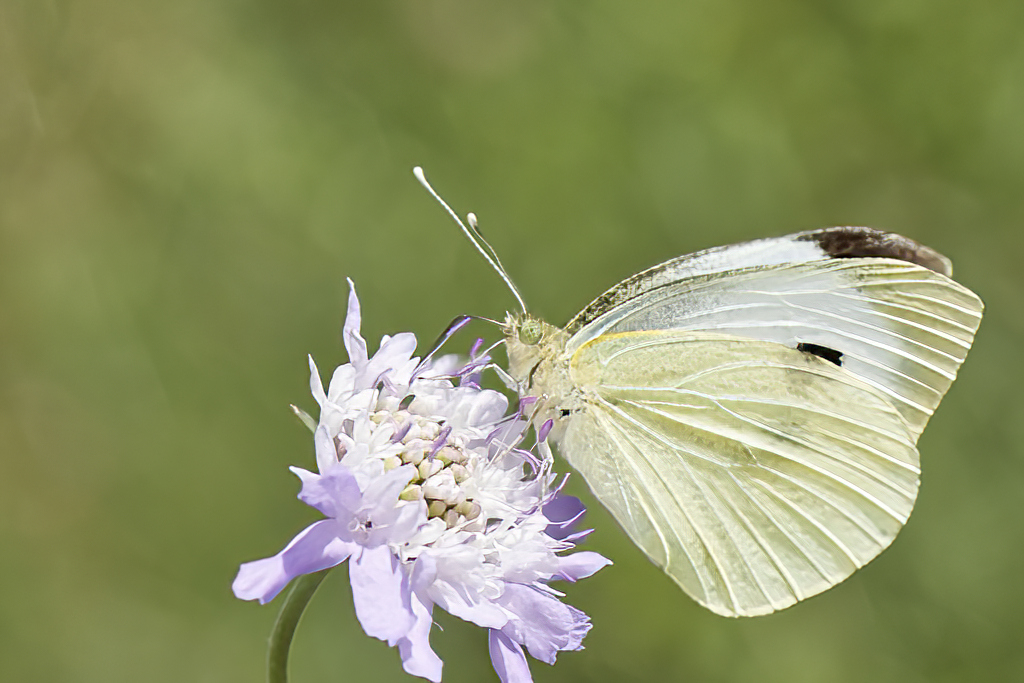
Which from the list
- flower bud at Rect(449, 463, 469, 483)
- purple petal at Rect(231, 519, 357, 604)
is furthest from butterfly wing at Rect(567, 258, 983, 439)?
purple petal at Rect(231, 519, 357, 604)

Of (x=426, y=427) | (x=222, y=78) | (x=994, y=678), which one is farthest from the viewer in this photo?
(x=222, y=78)

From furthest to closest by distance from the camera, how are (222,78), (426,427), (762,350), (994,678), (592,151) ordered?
(592,151), (222,78), (994,678), (762,350), (426,427)

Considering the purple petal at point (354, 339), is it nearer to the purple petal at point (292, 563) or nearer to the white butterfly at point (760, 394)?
the purple petal at point (292, 563)

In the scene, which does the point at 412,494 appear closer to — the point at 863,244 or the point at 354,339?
the point at 354,339

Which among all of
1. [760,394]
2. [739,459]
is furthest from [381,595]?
[760,394]

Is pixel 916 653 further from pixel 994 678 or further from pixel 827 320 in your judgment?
pixel 827 320

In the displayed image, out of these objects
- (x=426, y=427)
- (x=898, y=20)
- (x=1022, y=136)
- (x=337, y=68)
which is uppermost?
(x=337, y=68)

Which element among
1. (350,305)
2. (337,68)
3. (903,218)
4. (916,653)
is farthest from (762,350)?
(337,68)
